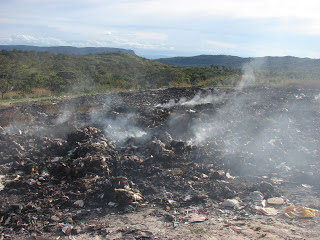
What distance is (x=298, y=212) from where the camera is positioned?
403cm

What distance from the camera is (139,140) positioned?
692cm

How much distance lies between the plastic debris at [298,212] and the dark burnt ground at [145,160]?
0.27 meters

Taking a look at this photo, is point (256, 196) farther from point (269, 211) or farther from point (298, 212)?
point (298, 212)

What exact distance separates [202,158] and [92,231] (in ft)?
10.3

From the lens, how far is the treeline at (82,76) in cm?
1894

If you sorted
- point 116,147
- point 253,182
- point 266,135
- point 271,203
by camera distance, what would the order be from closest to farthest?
point 271,203 < point 253,182 < point 116,147 < point 266,135

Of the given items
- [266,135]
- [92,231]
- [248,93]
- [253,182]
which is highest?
[248,93]

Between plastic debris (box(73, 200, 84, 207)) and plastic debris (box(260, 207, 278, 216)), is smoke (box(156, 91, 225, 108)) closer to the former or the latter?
plastic debris (box(73, 200, 84, 207))

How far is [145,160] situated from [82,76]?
68.3 ft

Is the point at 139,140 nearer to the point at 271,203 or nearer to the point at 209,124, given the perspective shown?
the point at 209,124

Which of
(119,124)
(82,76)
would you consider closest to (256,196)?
(119,124)

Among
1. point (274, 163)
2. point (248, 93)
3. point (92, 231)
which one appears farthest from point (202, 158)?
point (248, 93)

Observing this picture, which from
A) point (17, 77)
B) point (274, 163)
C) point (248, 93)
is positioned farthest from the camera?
point (17, 77)

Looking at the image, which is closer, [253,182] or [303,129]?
[253,182]
